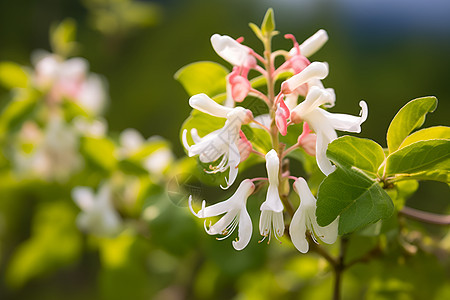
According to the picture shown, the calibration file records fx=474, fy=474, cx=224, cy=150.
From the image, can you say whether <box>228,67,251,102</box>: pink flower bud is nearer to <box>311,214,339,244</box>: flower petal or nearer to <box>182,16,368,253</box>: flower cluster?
<box>182,16,368,253</box>: flower cluster

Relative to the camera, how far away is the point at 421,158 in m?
0.39

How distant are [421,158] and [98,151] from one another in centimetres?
55

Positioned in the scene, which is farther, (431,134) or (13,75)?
(13,75)

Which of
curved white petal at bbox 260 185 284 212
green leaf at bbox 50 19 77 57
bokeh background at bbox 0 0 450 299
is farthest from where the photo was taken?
bokeh background at bbox 0 0 450 299

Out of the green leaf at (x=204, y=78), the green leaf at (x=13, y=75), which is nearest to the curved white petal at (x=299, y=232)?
the green leaf at (x=204, y=78)

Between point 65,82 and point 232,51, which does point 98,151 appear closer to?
point 65,82

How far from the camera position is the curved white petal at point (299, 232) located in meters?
0.37

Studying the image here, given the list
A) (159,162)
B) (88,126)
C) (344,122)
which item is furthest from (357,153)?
(88,126)

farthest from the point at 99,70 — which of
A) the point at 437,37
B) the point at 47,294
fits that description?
the point at 437,37

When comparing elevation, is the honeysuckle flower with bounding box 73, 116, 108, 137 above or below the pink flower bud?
below

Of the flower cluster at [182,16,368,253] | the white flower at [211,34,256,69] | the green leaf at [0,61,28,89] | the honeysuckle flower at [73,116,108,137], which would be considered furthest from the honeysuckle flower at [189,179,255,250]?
the green leaf at [0,61,28,89]

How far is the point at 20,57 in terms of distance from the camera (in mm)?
1876

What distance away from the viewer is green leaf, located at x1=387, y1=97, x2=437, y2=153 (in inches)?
16.0

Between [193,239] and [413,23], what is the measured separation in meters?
2.12
